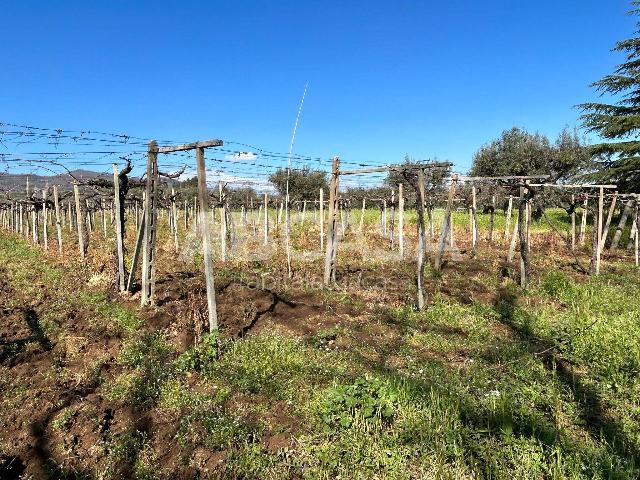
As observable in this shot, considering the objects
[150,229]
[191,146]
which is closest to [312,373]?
[191,146]

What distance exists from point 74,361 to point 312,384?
3958 millimetres

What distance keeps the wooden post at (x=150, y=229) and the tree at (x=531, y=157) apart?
31.6 m

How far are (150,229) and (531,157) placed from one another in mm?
35740

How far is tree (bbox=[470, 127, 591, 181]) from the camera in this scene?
33.9 meters

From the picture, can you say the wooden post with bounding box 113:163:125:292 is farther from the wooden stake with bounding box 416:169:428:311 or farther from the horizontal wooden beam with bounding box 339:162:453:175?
the wooden stake with bounding box 416:169:428:311

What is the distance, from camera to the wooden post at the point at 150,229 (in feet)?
28.5

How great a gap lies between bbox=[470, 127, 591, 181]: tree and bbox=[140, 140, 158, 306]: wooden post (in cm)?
3156

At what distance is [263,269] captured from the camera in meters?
13.8

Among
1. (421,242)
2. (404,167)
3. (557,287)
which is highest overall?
(404,167)

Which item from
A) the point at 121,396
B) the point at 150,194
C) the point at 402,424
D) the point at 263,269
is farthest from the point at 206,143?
the point at 263,269

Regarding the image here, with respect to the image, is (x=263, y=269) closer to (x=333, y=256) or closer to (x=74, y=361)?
(x=333, y=256)

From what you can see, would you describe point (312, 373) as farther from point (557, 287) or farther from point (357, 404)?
point (557, 287)

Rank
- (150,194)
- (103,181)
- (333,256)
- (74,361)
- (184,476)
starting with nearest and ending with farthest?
(184,476), (74,361), (150,194), (103,181), (333,256)

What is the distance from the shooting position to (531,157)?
3572 centimetres
